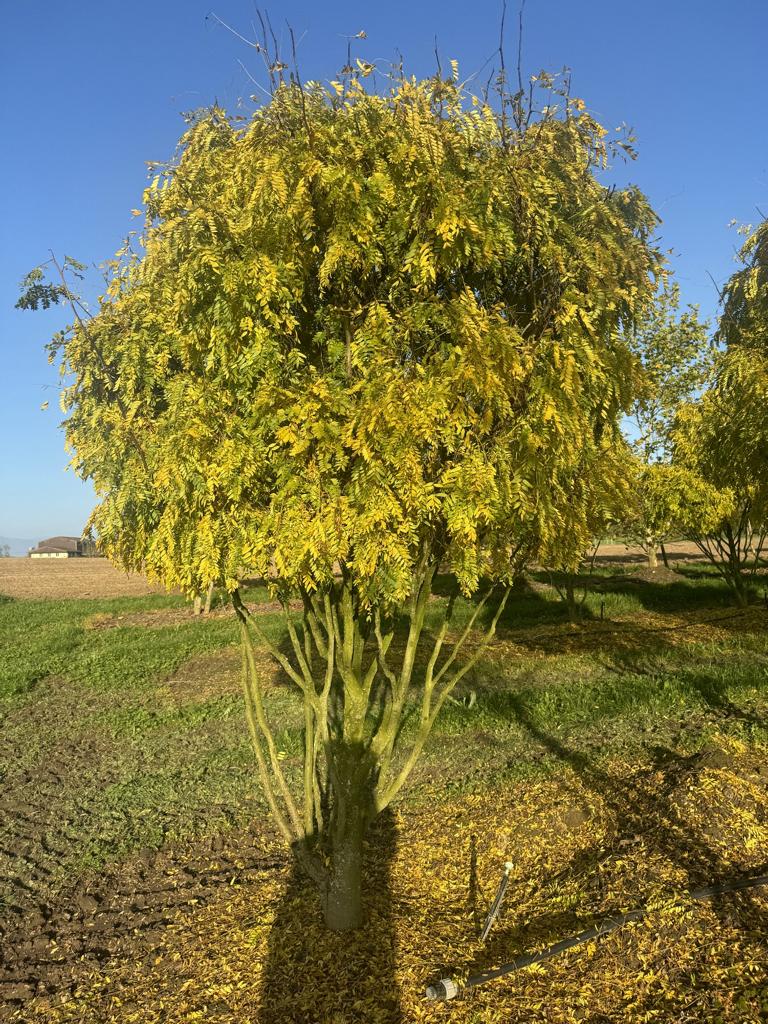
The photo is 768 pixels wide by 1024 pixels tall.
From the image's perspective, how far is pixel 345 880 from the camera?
485 cm

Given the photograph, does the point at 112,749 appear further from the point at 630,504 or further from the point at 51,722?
the point at 630,504

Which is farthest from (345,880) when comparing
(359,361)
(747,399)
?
(747,399)

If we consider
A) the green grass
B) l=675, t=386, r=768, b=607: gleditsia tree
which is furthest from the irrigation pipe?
l=675, t=386, r=768, b=607: gleditsia tree

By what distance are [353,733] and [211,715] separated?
6.38 meters

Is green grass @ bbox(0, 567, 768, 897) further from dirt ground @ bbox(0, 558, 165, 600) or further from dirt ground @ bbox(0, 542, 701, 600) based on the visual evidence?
dirt ground @ bbox(0, 542, 701, 600)

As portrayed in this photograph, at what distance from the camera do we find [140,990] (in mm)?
4355

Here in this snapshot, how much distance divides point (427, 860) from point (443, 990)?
1809 millimetres

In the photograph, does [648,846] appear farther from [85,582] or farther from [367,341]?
[85,582]

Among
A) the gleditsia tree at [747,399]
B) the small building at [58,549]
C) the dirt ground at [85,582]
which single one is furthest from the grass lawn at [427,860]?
the small building at [58,549]

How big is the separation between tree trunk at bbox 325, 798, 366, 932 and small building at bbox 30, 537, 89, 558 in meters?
83.7

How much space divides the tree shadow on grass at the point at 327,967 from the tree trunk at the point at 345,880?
0.08 m

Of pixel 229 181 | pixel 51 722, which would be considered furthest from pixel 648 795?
pixel 51 722

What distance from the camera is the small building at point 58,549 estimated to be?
8232cm

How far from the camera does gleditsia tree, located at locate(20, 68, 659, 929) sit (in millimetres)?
4105
